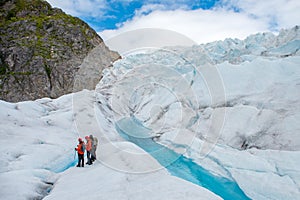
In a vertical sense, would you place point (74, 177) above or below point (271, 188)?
above

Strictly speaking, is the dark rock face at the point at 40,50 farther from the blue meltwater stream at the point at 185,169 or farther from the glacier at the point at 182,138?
the blue meltwater stream at the point at 185,169

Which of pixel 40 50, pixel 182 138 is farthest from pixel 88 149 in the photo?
pixel 40 50

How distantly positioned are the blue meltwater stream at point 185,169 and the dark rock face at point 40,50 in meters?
19.9

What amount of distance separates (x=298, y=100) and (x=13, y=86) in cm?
3148

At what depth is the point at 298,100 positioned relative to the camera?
914cm

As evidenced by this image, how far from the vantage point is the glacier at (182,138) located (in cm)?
512

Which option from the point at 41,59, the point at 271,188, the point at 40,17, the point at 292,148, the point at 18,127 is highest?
the point at 40,17

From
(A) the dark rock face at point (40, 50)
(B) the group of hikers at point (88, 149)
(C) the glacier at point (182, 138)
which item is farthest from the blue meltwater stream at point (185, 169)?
(A) the dark rock face at point (40, 50)

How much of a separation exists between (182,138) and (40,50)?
29.6 m

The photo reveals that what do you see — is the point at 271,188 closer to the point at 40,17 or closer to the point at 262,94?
the point at 262,94

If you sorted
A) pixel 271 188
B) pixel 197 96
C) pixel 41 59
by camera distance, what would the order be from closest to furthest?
pixel 271 188
pixel 197 96
pixel 41 59

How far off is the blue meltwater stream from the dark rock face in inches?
785

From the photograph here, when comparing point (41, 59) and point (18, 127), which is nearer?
point (18, 127)

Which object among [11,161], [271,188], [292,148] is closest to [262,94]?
[292,148]
